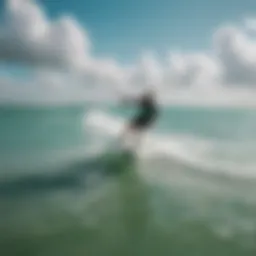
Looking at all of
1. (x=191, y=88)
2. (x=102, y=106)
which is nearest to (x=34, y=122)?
(x=102, y=106)

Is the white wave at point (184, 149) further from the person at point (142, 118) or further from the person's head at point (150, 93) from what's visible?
the person's head at point (150, 93)

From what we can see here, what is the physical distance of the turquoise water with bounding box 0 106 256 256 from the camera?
1937mm

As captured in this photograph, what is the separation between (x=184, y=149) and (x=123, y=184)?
0.33 m

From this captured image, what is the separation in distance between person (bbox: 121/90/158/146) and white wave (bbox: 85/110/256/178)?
0.11 ft

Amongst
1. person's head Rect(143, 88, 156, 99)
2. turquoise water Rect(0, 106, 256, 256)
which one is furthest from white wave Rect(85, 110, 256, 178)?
person's head Rect(143, 88, 156, 99)

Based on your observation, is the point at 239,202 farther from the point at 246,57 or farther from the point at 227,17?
the point at 227,17

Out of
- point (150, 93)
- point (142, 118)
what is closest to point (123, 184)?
point (142, 118)

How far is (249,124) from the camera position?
203cm

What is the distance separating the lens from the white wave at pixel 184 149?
2.01m

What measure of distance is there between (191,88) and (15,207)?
3.17 ft

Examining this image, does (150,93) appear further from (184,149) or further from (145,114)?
(184,149)

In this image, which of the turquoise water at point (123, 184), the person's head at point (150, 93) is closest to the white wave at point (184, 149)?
the turquoise water at point (123, 184)

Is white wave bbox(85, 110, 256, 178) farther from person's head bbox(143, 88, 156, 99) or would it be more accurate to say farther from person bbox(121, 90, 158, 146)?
person's head bbox(143, 88, 156, 99)

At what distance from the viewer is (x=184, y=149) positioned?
6.73 ft
